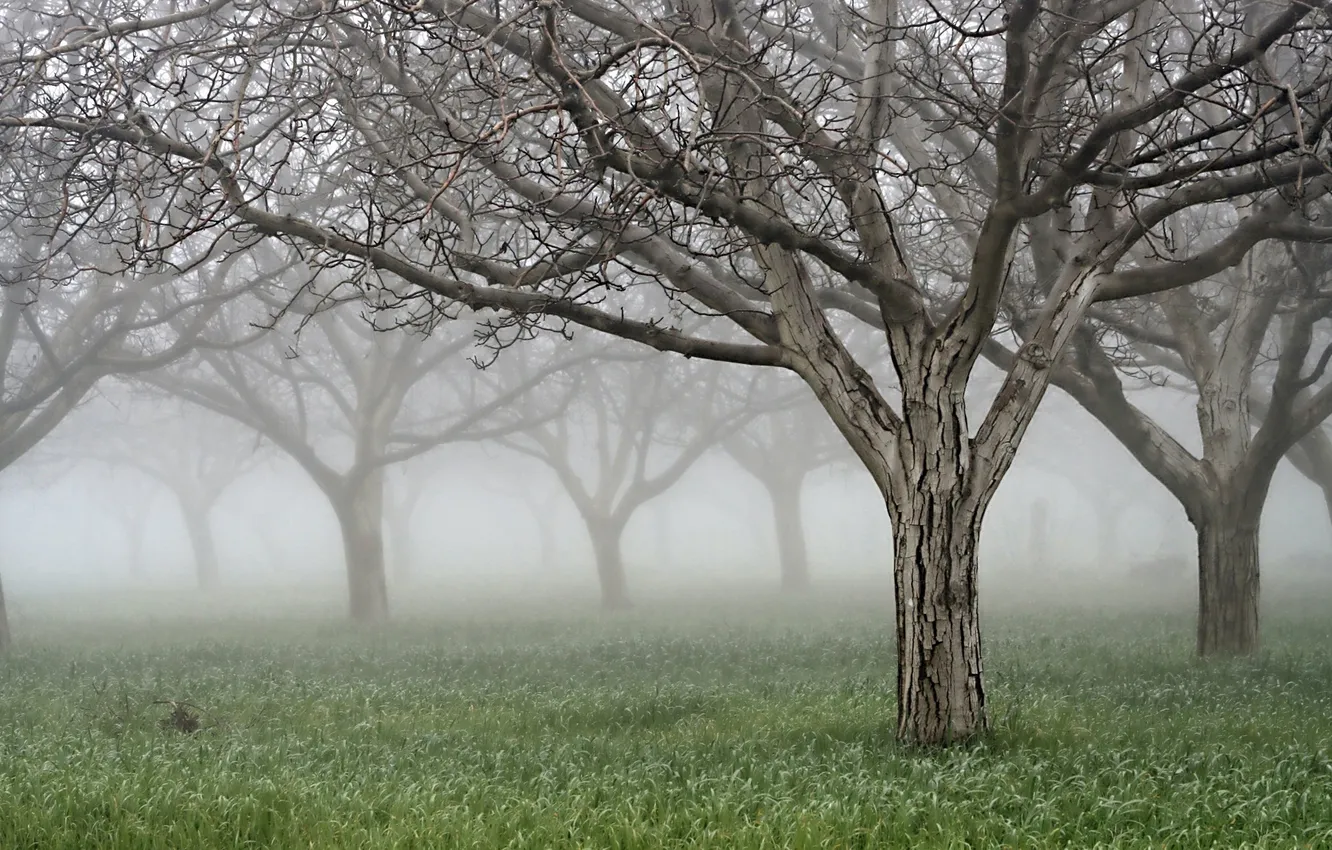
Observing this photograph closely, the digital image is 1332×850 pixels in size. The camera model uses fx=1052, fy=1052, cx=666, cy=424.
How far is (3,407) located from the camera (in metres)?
16.1

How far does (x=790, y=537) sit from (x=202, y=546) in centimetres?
2373

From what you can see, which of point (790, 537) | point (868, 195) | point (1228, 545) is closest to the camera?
point (868, 195)

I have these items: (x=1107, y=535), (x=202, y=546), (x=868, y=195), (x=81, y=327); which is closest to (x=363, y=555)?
(x=81, y=327)

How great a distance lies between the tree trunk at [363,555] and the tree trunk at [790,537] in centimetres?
1329

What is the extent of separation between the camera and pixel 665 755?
7188 mm

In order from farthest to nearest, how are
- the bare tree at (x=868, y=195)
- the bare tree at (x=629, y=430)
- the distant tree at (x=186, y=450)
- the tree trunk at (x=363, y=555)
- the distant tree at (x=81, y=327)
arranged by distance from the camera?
the distant tree at (x=186, y=450) < the bare tree at (x=629, y=430) < the tree trunk at (x=363, y=555) < the distant tree at (x=81, y=327) < the bare tree at (x=868, y=195)

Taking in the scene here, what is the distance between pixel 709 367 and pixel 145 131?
876 inches

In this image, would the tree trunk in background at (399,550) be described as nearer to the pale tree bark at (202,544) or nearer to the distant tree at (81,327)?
the pale tree bark at (202,544)

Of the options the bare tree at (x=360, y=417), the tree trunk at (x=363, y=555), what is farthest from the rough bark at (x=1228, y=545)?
the tree trunk at (x=363, y=555)

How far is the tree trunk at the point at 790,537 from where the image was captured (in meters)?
32.0

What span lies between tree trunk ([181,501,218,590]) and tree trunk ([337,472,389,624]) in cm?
1994

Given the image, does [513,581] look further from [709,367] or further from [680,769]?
[680,769]

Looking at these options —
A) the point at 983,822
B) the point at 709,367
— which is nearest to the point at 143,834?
the point at 983,822

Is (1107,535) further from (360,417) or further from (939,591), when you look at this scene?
(939,591)
